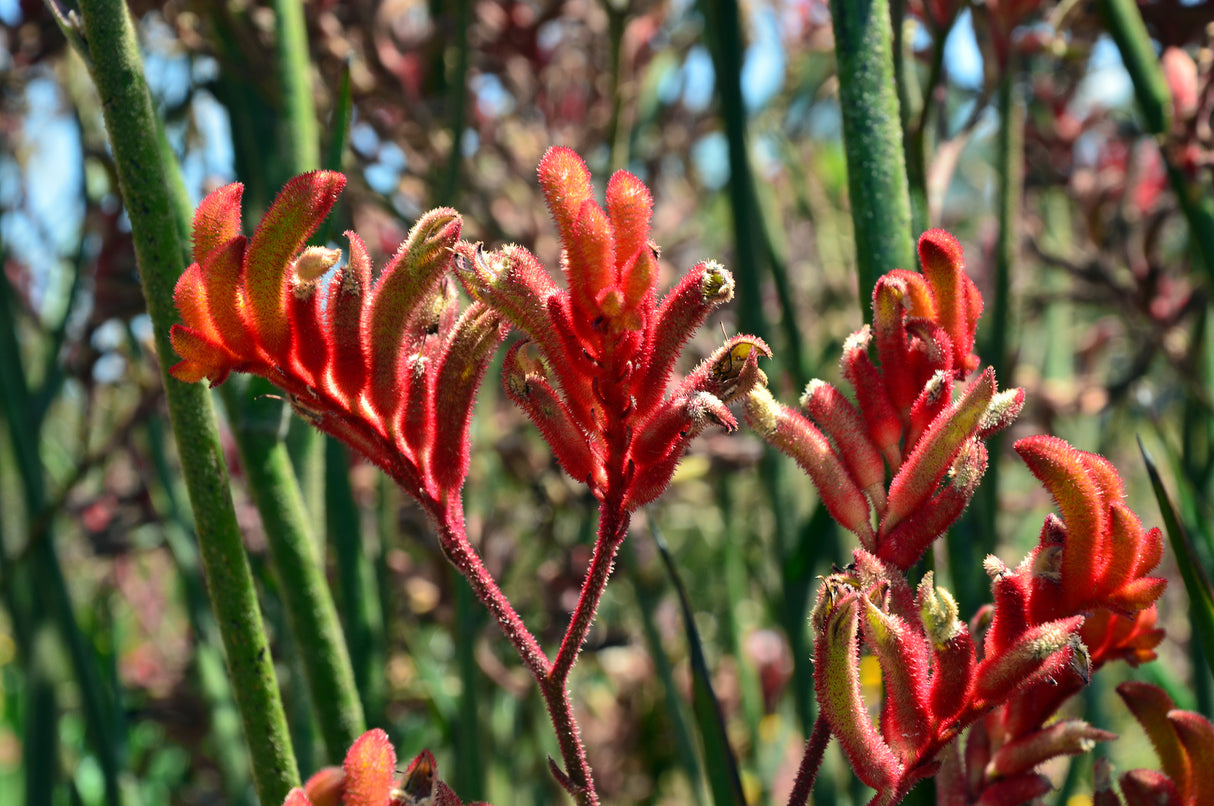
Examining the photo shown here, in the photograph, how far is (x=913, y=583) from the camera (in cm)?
53

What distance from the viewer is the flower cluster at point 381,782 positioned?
391mm

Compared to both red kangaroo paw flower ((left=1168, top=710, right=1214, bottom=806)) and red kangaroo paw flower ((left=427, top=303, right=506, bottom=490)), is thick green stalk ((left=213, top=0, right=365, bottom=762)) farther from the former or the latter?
red kangaroo paw flower ((left=1168, top=710, right=1214, bottom=806))

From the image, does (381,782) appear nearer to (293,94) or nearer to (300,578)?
(300,578)

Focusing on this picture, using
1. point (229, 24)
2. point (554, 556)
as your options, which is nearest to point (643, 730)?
point (554, 556)

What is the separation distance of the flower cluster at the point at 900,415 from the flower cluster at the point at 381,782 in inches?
7.2

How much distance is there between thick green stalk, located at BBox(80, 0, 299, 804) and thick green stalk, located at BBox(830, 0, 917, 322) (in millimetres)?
313

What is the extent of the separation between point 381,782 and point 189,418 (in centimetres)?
19

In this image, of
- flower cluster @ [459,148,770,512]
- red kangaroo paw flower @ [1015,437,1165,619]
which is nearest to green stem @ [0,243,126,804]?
flower cluster @ [459,148,770,512]

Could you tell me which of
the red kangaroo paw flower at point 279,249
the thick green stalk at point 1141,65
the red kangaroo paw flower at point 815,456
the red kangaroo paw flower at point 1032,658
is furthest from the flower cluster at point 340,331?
the thick green stalk at point 1141,65

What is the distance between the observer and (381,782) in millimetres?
394

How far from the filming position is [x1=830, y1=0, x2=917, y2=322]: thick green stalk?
52 centimetres

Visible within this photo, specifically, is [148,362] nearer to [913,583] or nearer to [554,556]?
[554,556]

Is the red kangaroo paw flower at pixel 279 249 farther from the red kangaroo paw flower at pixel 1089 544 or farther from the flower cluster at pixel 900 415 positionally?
the red kangaroo paw flower at pixel 1089 544

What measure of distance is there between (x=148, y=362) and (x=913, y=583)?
1.06 meters
